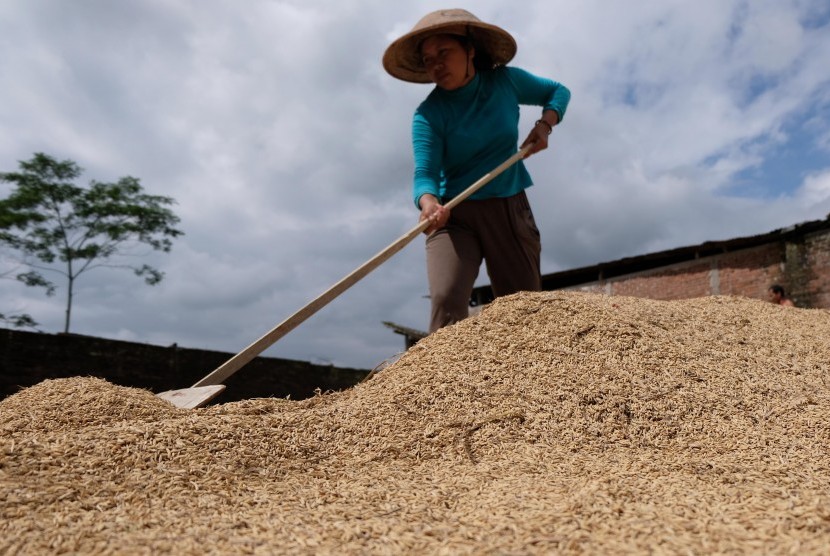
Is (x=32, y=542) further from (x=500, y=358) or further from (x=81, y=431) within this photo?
(x=500, y=358)

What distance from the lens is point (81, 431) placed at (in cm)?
204

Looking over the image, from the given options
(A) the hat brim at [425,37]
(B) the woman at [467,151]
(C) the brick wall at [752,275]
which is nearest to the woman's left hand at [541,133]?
(B) the woman at [467,151]

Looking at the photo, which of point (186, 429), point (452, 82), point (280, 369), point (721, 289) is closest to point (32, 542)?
point (186, 429)

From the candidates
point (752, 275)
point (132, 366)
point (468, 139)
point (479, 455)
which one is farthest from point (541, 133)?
point (752, 275)

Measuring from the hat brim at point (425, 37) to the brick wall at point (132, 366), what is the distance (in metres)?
3.41

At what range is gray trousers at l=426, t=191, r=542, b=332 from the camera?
123 inches

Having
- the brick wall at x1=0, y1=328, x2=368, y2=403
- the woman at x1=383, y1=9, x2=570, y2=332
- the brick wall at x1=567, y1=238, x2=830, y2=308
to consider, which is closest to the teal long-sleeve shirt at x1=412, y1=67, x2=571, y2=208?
the woman at x1=383, y1=9, x2=570, y2=332

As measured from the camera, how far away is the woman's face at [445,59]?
3156 millimetres

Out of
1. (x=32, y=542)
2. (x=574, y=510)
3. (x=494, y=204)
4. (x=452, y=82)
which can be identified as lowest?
(x=32, y=542)

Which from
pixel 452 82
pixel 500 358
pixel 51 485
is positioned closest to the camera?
pixel 51 485

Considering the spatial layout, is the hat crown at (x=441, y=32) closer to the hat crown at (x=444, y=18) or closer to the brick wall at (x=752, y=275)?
the hat crown at (x=444, y=18)

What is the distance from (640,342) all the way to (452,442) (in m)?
1.11

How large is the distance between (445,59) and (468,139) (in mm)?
Result: 415

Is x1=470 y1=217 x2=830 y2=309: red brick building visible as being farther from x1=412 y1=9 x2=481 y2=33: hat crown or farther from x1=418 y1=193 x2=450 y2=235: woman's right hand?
x1=418 y1=193 x2=450 y2=235: woman's right hand
